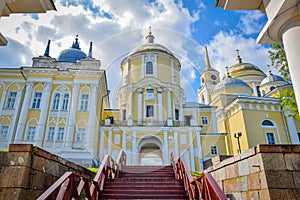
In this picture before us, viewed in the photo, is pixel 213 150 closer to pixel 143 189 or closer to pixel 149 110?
pixel 149 110

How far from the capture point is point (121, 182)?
288 inches

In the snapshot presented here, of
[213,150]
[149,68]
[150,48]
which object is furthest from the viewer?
[150,48]

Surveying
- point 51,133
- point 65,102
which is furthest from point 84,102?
point 51,133

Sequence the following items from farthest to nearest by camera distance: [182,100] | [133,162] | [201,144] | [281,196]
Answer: [182,100]
[201,144]
[133,162]
[281,196]

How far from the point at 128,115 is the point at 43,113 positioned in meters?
8.97

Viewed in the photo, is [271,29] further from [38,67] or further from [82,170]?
[38,67]

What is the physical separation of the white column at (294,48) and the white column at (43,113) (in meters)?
21.4

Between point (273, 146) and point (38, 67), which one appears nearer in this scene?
point (273, 146)

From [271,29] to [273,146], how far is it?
2104 millimetres

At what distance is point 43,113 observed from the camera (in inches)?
862

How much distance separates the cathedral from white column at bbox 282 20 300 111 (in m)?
15.5

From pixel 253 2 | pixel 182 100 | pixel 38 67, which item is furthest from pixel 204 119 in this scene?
pixel 253 2

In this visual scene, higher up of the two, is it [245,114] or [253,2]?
[245,114]

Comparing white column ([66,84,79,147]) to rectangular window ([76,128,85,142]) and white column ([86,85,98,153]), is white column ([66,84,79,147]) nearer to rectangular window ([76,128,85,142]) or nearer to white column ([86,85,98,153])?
rectangular window ([76,128,85,142])
